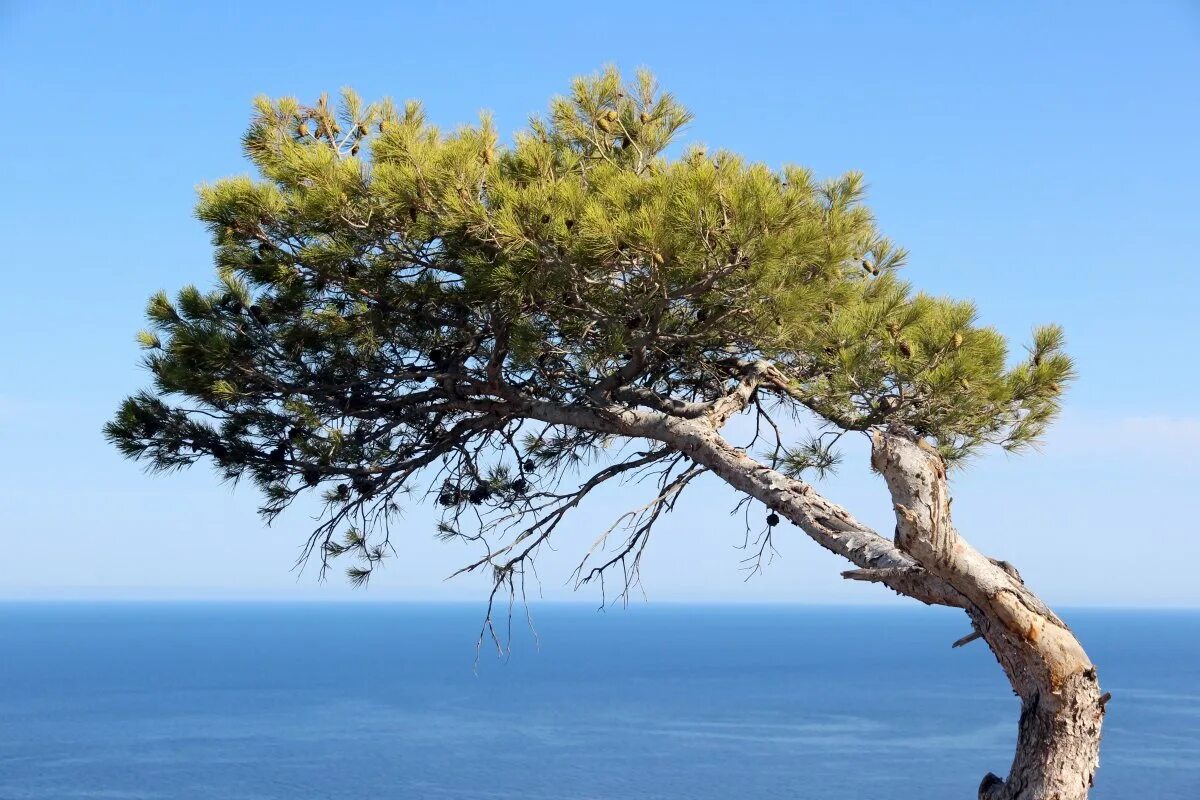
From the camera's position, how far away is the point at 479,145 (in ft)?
17.9

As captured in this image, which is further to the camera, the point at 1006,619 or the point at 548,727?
the point at 548,727

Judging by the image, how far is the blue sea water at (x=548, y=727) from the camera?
112 feet

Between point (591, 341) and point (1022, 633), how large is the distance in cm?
242

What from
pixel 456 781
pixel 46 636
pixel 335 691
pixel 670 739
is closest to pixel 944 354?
pixel 456 781

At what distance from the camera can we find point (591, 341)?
213 inches

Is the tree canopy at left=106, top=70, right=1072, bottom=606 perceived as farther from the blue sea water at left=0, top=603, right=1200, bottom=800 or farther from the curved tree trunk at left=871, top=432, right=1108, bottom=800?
the blue sea water at left=0, top=603, right=1200, bottom=800

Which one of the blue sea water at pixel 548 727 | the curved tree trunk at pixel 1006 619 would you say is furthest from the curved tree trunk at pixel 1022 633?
the blue sea water at pixel 548 727

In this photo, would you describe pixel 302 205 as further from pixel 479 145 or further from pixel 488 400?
pixel 488 400

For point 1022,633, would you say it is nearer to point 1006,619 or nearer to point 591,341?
point 1006,619

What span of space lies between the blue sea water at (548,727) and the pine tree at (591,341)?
92.3 ft

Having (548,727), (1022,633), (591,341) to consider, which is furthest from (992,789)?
(548,727)

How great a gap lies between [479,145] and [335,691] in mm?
60298

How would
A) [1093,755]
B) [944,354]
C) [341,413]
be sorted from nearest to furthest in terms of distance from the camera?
[1093,755] < [944,354] < [341,413]

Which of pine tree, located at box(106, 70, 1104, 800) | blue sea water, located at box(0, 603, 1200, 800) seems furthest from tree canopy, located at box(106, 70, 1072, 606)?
blue sea water, located at box(0, 603, 1200, 800)
